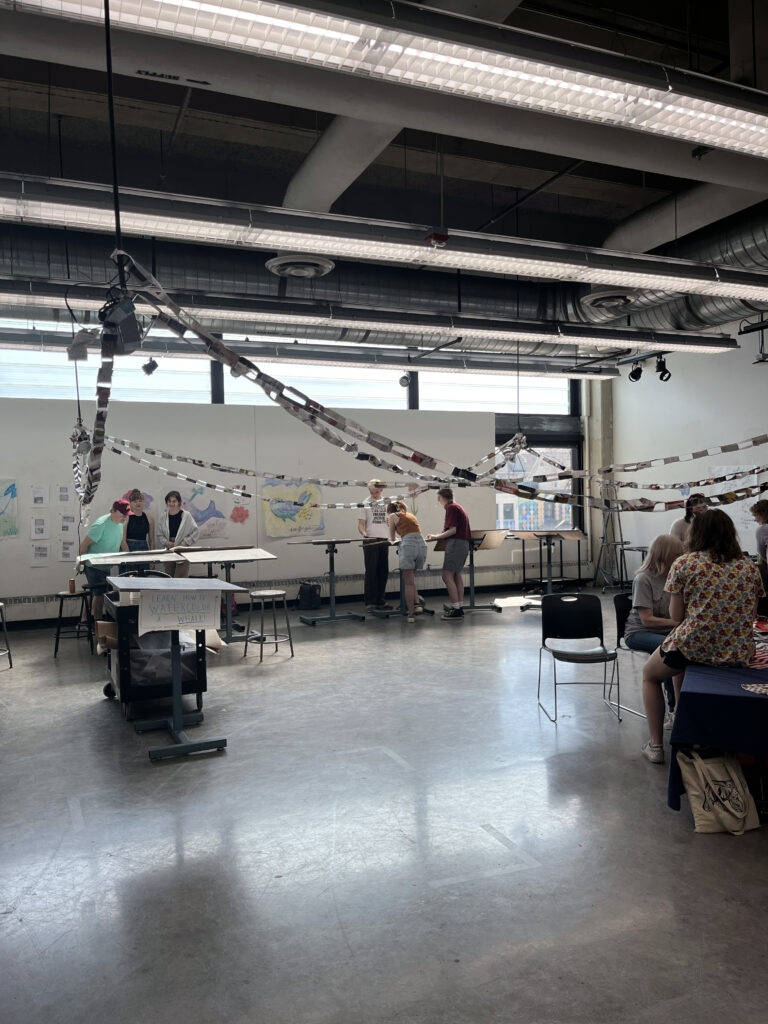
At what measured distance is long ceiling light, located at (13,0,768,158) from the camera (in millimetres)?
2516

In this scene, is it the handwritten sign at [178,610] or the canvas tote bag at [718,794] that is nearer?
the canvas tote bag at [718,794]

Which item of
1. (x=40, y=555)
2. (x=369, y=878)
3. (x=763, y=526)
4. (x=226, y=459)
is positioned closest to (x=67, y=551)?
(x=40, y=555)

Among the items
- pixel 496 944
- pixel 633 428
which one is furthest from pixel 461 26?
pixel 633 428

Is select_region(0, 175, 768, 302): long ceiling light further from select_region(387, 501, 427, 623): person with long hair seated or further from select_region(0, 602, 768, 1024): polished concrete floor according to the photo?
select_region(387, 501, 427, 623): person with long hair seated

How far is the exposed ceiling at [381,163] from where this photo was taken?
3.72 m

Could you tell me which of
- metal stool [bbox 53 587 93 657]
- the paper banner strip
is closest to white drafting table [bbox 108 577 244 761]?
metal stool [bbox 53 587 93 657]

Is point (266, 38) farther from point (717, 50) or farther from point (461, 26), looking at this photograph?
point (717, 50)

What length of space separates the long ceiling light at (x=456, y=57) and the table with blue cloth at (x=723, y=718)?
2542mm

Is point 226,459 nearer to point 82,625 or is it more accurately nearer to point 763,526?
point 82,625

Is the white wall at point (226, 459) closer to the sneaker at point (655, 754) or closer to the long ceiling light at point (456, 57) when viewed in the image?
the sneaker at point (655, 754)

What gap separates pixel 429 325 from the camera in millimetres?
7156

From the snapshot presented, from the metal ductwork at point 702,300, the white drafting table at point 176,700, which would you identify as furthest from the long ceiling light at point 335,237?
the white drafting table at point 176,700

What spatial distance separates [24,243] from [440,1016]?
5686 mm

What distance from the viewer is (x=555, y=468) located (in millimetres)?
12016
